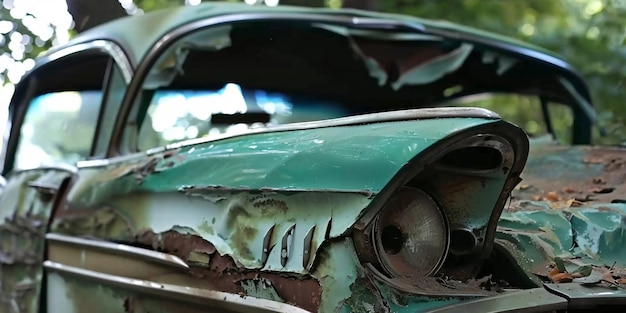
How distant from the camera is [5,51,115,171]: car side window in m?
3.32

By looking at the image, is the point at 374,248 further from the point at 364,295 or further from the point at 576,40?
the point at 576,40

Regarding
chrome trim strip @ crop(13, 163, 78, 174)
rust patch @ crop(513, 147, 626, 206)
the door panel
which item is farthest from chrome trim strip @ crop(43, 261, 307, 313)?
rust patch @ crop(513, 147, 626, 206)

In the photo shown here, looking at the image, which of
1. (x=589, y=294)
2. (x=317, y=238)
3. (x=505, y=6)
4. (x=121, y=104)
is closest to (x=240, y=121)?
(x=121, y=104)

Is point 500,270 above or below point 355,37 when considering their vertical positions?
below

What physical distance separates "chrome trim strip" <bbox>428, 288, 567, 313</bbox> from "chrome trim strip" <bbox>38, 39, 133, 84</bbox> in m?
1.79

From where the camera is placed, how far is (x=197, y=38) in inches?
111

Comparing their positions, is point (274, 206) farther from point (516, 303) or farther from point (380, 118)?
point (516, 303)

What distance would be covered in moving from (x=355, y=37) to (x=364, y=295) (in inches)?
75.8

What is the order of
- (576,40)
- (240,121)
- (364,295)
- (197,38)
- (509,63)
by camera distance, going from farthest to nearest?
(576,40), (509,63), (240,121), (197,38), (364,295)

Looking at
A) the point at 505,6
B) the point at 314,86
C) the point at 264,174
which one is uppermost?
the point at 505,6

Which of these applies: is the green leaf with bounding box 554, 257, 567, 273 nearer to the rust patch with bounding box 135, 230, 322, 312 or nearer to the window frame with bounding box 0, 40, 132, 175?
the rust patch with bounding box 135, 230, 322, 312

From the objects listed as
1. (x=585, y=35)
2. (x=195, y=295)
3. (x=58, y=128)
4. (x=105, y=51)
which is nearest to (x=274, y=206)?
(x=195, y=295)

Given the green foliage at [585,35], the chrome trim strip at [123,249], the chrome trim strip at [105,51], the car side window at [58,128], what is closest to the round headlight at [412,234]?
the chrome trim strip at [123,249]

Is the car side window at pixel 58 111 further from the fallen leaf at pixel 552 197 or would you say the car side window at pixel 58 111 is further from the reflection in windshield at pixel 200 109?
the fallen leaf at pixel 552 197
